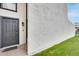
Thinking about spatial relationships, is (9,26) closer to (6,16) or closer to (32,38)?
(6,16)

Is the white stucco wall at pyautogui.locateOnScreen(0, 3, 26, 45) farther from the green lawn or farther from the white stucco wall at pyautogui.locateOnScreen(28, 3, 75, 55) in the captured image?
the green lawn

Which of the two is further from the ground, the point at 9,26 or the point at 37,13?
the point at 37,13

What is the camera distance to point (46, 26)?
3494 mm

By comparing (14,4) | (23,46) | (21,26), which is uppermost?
(14,4)

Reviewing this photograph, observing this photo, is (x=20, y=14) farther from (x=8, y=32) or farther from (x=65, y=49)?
(x=65, y=49)

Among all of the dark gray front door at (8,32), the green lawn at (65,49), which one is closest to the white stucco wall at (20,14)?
the dark gray front door at (8,32)

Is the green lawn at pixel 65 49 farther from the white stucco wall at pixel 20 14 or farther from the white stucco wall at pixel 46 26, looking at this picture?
the white stucco wall at pixel 20 14

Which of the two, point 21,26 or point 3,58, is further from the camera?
point 21,26

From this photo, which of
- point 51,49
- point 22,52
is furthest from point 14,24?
point 51,49

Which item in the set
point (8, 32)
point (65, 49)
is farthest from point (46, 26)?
point (8, 32)

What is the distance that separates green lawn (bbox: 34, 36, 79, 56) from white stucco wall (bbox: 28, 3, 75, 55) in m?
0.11

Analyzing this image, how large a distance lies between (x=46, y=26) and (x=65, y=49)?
2.27 feet

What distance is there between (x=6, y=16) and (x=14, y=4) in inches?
13.6

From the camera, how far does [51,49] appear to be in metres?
3.42
